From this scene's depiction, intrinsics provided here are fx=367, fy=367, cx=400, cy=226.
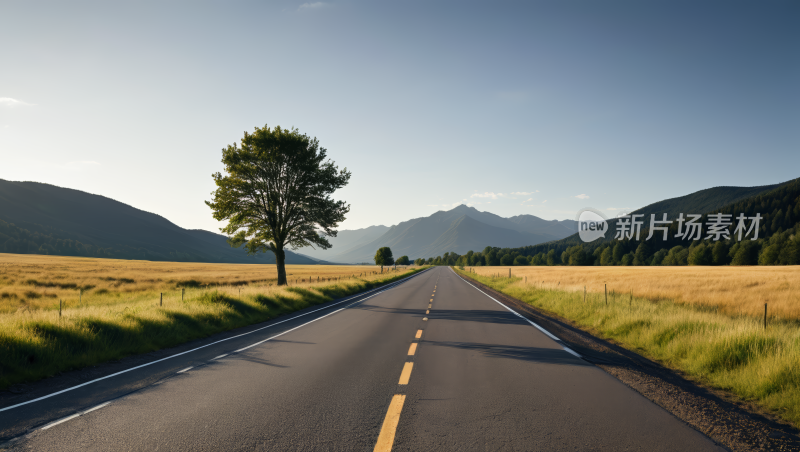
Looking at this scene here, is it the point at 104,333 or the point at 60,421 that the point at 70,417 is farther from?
the point at 104,333

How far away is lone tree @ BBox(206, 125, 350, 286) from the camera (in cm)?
2606

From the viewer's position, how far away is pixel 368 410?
4930 millimetres

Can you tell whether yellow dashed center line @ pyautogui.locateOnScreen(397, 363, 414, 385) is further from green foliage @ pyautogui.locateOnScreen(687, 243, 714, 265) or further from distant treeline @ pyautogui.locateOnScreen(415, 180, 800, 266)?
green foliage @ pyautogui.locateOnScreen(687, 243, 714, 265)

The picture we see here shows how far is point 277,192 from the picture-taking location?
2745 centimetres

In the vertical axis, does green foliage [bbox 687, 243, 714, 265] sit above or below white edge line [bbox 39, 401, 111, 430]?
below

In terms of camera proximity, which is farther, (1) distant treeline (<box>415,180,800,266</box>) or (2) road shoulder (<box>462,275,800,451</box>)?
(1) distant treeline (<box>415,180,800,266</box>)

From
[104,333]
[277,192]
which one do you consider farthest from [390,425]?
[277,192]

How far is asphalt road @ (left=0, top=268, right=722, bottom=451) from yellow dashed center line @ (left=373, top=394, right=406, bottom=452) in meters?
0.02

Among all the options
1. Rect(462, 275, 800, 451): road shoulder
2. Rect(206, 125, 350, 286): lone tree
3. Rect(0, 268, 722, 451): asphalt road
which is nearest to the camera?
Rect(0, 268, 722, 451): asphalt road

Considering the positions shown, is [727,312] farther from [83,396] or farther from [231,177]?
[231,177]

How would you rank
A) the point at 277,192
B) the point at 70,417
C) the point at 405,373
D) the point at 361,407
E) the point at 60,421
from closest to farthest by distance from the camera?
1. the point at 60,421
2. the point at 70,417
3. the point at 361,407
4. the point at 405,373
5. the point at 277,192

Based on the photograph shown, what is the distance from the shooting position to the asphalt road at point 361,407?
13.3ft

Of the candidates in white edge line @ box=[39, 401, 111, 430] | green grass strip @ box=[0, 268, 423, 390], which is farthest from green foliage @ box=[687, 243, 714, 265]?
white edge line @ box=[39, 401, 111, 430]

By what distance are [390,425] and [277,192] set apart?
82.8 feet
